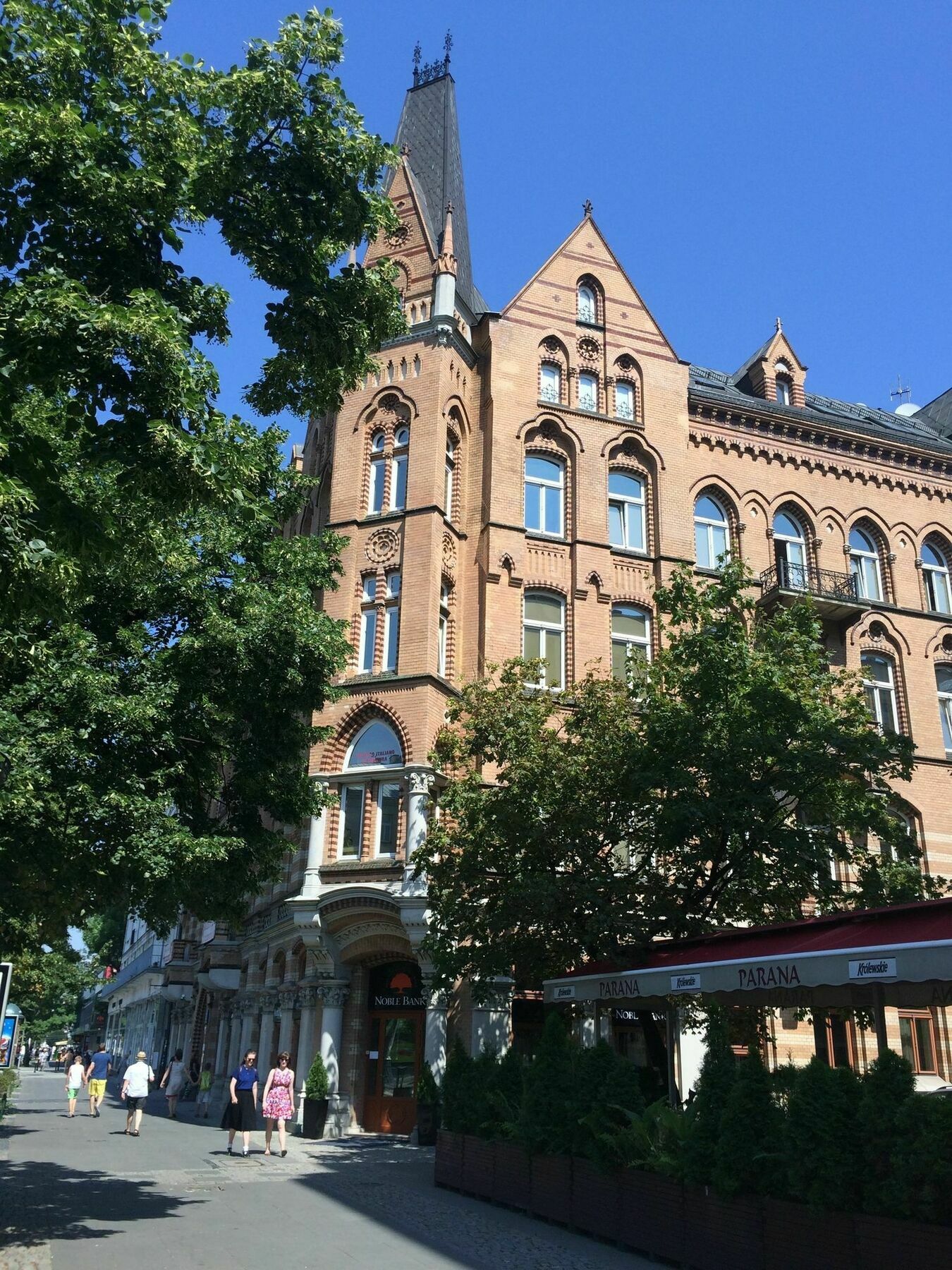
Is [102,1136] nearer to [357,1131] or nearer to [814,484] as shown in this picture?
[357,1131]

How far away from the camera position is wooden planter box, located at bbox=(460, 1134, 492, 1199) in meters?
14.3

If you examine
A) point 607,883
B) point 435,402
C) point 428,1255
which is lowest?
point 428,1255

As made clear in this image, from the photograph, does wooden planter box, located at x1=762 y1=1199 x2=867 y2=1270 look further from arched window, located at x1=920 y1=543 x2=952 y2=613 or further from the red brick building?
arched window, located at x1=920 y1=543 x2=952 y2=613

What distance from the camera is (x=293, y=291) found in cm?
1089

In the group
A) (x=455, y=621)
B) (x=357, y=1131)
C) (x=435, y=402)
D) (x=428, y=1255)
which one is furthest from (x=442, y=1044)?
(x=435, y=402)

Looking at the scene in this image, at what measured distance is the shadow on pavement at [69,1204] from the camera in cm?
1113

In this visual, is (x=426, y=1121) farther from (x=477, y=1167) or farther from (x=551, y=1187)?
(x=551, y=1187)

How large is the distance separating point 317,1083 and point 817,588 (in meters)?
17.6

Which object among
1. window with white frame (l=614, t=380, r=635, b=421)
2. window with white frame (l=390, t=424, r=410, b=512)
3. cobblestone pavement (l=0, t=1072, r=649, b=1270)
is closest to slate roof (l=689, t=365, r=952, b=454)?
window with white frame (l=614, t=380, r=635, b=421)

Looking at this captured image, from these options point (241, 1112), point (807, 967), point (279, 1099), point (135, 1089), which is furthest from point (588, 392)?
point (807, 967)

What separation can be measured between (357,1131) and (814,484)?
21002 millimetres

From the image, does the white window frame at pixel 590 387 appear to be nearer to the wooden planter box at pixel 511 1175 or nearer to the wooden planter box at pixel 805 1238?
the wooden planter box at pixel 511 1175

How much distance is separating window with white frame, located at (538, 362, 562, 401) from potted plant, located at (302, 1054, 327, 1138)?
1761 cm

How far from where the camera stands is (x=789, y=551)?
100ft
